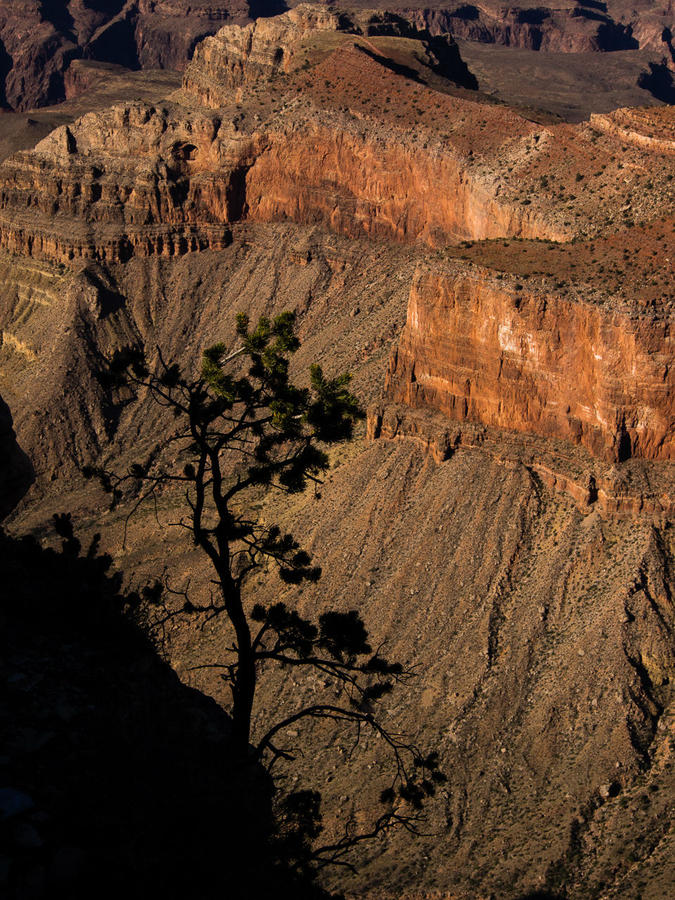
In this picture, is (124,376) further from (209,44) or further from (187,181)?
(209,44)

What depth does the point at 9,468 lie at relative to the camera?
80.0ft

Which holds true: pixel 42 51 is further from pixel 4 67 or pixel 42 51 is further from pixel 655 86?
pixel 655 86

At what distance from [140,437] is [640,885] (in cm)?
4648

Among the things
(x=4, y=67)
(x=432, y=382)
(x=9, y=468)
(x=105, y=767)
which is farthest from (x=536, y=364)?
(x=4, y=67)

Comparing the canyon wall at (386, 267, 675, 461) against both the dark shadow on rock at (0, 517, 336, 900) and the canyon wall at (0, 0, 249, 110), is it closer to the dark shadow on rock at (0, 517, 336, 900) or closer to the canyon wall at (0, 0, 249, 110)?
the dark shadow on rock at (0, 517, 336, 900)

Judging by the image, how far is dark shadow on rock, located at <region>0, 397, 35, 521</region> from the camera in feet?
79.1

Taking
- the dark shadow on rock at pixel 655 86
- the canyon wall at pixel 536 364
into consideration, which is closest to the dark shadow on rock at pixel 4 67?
the dark shadow on rock at pixel 655 86

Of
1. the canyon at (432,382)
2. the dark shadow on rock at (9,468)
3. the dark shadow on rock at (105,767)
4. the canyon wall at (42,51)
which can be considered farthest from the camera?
the canyon wall at (42,51)

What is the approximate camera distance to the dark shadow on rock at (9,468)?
24109mm

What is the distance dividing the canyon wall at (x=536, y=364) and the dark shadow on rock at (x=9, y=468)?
1061 inches

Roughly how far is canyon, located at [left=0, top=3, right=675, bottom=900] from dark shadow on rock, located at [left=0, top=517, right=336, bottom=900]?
11.3ft

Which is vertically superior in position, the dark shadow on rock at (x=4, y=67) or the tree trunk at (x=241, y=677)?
the dark shadow on rock at (x=4, y=67)

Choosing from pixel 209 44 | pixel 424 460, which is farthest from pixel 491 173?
pixel 209 44

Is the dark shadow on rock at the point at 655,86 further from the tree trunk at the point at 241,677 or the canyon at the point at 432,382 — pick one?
the tree trunk at the point at 241,677
